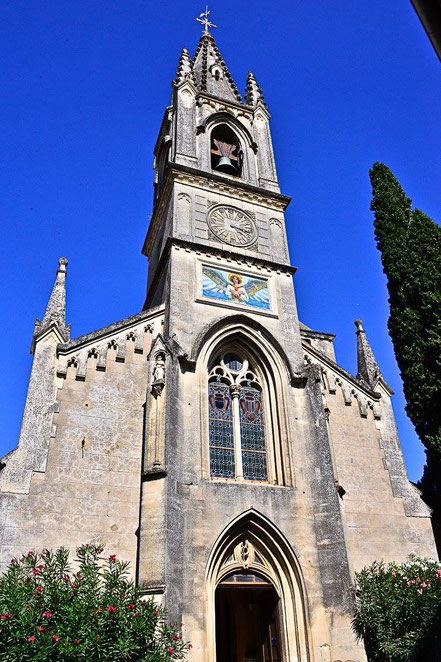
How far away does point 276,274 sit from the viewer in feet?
62.0

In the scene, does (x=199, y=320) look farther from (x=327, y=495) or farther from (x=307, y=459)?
(x=327, y=495)

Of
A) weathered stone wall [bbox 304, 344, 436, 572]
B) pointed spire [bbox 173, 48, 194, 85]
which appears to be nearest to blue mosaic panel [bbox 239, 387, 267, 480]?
weathered stone wall [bbox 304, 344, 436, 572]

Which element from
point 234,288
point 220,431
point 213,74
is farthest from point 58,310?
point 213,74

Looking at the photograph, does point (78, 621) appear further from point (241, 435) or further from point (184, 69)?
point (184, 69)

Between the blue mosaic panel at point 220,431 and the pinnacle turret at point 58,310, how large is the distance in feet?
15.0

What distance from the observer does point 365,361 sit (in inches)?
768

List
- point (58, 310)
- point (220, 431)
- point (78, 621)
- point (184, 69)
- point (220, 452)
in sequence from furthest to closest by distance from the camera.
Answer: point (184, 69)
point (58, 310)
point (220, 431)
point (220, 452)
point (78, 621)

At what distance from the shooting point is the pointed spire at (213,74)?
2490 centimetres

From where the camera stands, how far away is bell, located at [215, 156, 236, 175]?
21364 mm

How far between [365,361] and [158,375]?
28.7 ft

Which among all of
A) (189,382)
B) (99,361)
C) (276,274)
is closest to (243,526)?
(189,382)

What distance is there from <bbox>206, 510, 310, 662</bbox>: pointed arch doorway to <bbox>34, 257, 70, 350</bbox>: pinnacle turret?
7094 mm

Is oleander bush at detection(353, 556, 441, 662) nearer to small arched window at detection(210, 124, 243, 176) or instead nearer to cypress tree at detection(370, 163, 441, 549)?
cypress tree at detection(370, 163, 441, 549)

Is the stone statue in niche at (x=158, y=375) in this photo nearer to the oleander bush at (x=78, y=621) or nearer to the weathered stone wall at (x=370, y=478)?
the oleander bush at (x=78, y=621)
